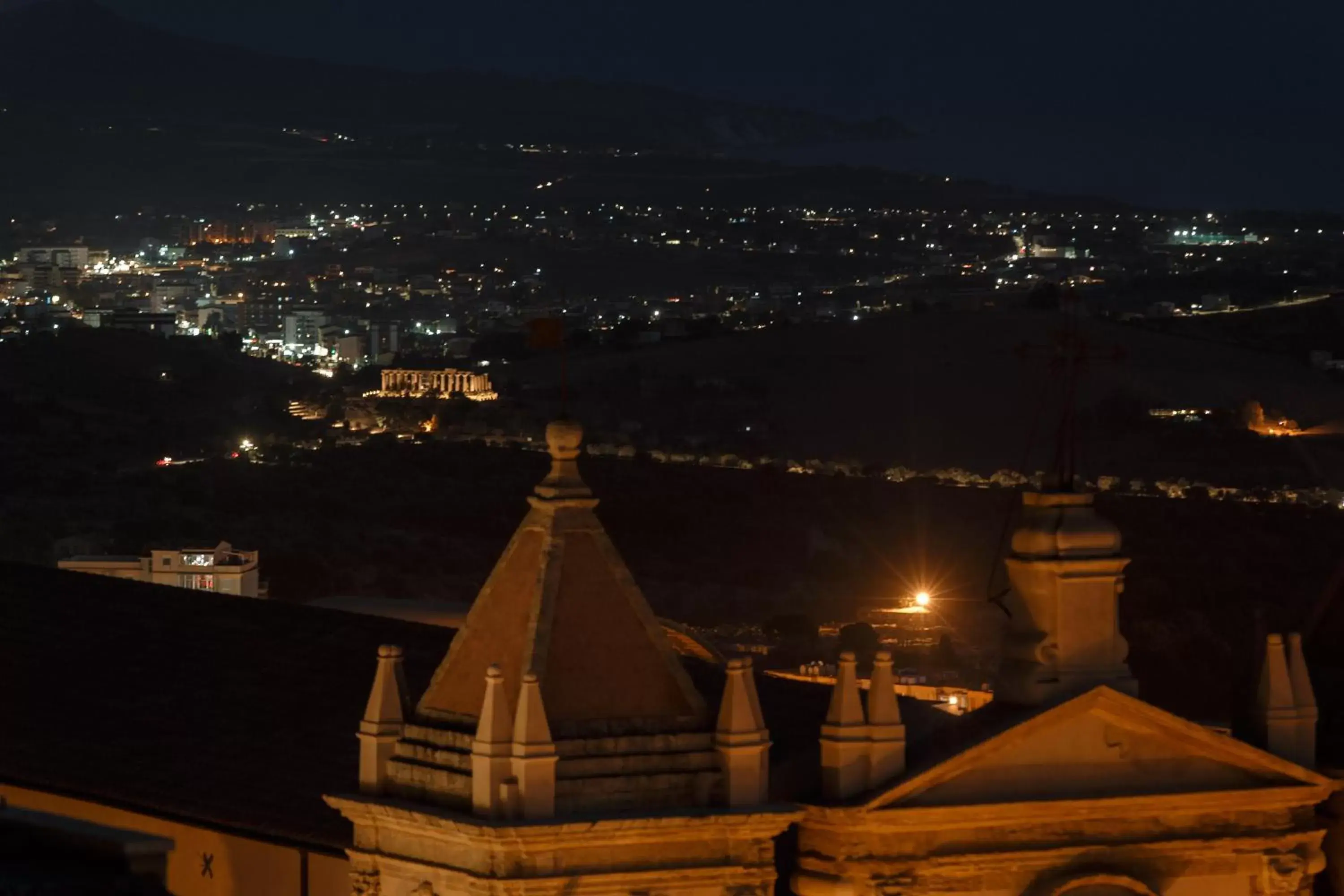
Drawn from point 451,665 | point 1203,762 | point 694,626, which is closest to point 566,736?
point 451,665

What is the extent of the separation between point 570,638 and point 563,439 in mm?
950

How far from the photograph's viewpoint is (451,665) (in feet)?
51.7

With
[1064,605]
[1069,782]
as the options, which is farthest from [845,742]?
[1064,605]

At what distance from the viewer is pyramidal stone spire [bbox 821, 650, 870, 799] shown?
16.0 metres

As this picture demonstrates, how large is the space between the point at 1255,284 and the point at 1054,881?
4144 inches

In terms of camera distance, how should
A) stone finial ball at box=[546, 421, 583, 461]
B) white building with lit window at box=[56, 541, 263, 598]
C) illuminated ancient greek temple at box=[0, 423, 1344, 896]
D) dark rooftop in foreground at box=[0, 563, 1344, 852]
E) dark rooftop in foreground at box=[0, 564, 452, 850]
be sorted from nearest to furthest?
illuminated ancient greek temple at box=[0, 423, 1344, 896] < stone finial ball at box=[546, 421, 583, 461] < dark rooftop in foreground at box=[0, 563, 1344, 852] < dark rooftop in foreground at box=[0, 564, 452, 850] < white building with lit window at box=[56, 541, 263, 598]

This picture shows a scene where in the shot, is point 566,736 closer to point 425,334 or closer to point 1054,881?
point 1054,881

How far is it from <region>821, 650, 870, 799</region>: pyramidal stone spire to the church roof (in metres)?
0.71

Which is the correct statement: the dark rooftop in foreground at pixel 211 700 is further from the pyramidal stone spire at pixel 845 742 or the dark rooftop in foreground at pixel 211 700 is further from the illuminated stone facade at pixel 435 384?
the illuminated stone facade at pixel 435 384

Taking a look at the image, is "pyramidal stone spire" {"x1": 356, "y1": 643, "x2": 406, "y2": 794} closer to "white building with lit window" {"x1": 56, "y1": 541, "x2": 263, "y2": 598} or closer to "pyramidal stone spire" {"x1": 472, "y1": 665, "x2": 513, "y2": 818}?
"pyramidal stone spire" {"x1": 472, "y1": 665, "x2": 513, "y2": 818}

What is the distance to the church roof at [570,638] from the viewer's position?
50.9 feet

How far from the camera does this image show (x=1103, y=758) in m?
16.6

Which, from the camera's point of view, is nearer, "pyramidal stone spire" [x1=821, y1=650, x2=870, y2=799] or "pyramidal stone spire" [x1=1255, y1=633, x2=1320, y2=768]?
"pyramidal stone spire" [x1=821, y1=650, x2=870, y2=799]

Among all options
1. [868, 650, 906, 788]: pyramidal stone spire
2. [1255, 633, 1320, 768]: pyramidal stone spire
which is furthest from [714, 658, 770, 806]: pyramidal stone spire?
[1255, 633, 1320, 768]: pyramidal stone spire
